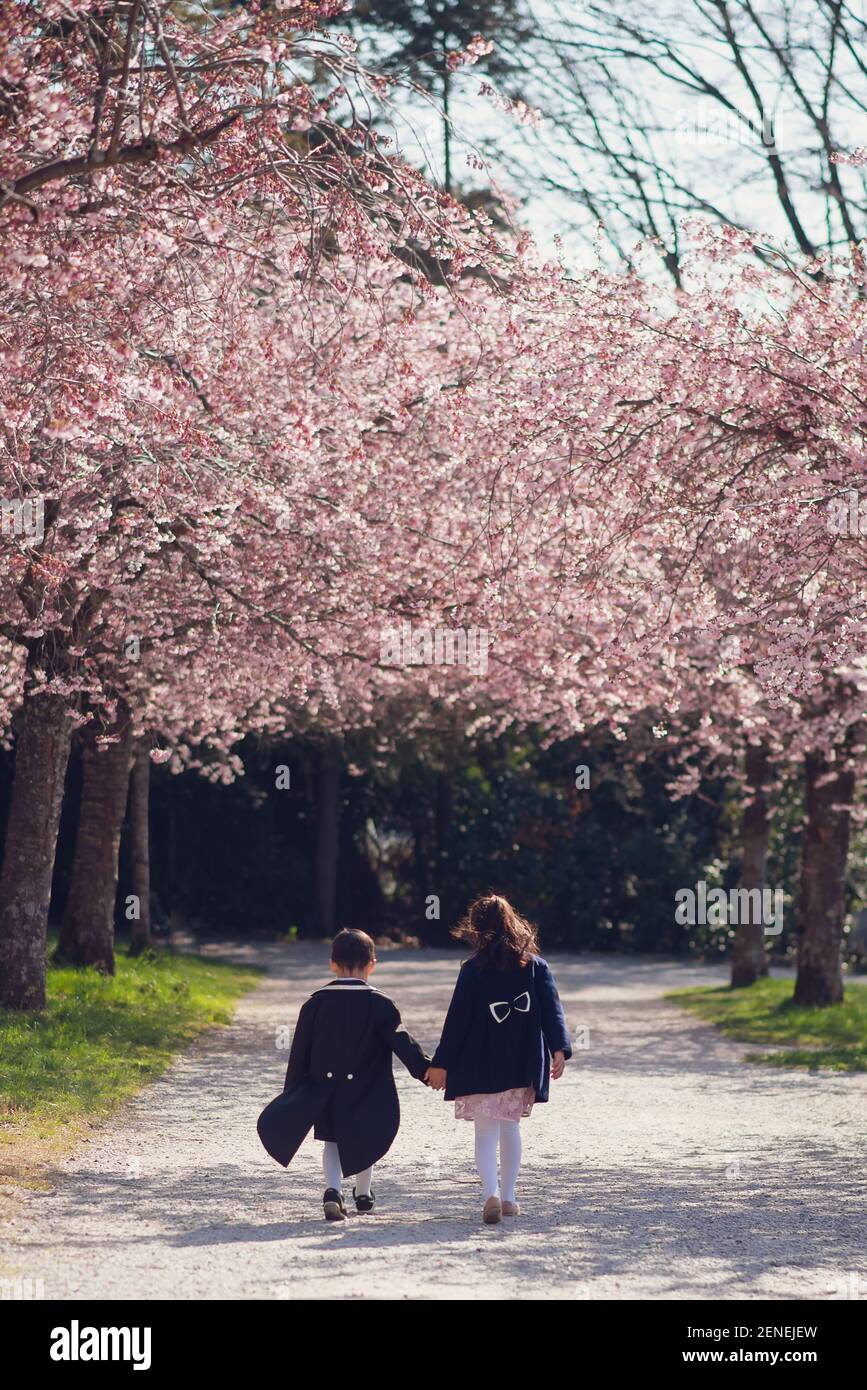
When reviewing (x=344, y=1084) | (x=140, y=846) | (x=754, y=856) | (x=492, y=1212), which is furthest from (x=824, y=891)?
(x=344, y=1084)

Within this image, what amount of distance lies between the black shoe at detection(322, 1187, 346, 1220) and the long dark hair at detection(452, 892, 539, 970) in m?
1.23

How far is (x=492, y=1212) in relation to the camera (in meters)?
6.92

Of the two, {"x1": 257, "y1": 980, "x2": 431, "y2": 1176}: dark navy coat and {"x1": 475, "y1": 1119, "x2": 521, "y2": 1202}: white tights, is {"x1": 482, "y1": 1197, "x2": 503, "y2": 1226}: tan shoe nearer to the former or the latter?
{"x1": 475, "y1": 1119, "x2": 521, "y2": 1202}: white tights

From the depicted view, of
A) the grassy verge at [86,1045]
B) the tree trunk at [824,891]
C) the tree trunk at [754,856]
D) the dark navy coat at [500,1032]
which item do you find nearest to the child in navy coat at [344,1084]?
the dark navy coat at [500,1032]

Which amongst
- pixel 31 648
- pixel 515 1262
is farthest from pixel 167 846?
pixel 515 1262

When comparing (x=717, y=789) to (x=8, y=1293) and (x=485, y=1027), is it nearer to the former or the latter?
(x=485, y=1027)

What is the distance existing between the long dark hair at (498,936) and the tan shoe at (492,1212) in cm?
103

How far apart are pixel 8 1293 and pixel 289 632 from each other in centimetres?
751

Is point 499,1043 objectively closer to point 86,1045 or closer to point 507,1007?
point 507,1007

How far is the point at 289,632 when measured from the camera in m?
12.5

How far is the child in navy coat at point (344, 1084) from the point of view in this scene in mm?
7035

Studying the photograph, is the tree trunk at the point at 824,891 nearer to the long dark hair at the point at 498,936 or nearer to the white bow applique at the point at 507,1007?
the long dark hair at the point at 498,936

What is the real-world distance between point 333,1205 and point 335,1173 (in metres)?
0.17
